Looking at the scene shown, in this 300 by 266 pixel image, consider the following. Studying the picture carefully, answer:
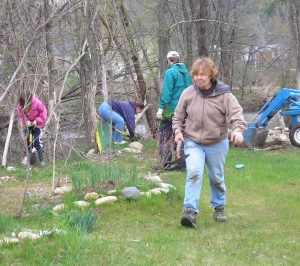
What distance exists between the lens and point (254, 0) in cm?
2662

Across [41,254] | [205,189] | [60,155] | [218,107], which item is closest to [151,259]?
[41,254]

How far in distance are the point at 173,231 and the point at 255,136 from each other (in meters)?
7.88

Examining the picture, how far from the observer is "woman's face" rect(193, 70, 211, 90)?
565 cm

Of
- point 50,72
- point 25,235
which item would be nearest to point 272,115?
point 50,72

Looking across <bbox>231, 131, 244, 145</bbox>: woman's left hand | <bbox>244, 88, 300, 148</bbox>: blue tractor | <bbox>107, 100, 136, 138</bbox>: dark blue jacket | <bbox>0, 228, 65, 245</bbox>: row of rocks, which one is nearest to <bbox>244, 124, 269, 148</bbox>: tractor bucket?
<bbox>244, 88, 300, 148</bbox>: blue tractor

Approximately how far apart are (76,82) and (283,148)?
23.1ft

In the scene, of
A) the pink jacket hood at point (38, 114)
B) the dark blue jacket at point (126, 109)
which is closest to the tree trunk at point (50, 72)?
the pink jacket hood at point (38, 114)

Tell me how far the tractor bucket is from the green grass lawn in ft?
12.6

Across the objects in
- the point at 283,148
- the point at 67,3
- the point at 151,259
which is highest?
the point at 67,3

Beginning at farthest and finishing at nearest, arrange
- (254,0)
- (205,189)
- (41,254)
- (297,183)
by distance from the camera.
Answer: (254,0) < (297,183) < (205,189) < (41,254)

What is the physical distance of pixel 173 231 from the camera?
560 cm

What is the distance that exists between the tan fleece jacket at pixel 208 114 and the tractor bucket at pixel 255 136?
7.46 metres

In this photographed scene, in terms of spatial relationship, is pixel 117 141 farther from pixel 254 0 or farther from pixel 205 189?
pixel 254 0

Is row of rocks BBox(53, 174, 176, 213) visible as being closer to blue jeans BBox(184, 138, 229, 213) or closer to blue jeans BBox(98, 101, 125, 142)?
blue jeans BBox(184, 138, 229, 213)
